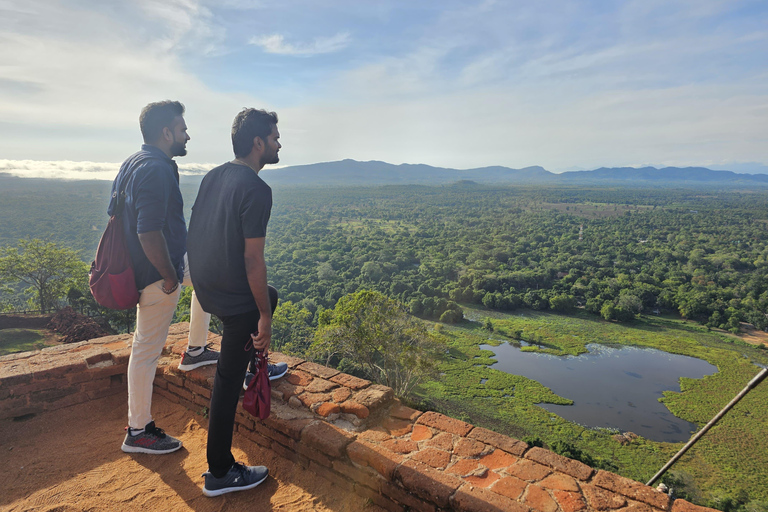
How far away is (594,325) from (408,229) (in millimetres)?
51641

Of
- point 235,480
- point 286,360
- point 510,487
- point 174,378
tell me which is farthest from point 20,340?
point 510,487

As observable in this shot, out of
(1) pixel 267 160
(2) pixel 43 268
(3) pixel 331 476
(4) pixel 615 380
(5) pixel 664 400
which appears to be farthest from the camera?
(4) pixel 615 380

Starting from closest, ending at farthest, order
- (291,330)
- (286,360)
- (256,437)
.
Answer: (256,437)
(286,360)
(291,330)

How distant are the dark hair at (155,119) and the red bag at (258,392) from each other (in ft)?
4.99

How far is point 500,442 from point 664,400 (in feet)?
79.6

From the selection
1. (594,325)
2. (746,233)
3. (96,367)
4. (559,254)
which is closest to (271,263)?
(594,325)

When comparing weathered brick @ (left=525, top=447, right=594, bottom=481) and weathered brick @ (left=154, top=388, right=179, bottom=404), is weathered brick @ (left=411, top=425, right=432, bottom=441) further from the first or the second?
weathered brick @ (left=154, top=388, right=179, bottom=404)

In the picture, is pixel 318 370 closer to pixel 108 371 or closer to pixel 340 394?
pixel 340 394

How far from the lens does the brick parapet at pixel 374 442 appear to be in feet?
7.16

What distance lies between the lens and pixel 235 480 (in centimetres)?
232

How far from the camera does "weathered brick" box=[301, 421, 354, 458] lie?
96.2 inches

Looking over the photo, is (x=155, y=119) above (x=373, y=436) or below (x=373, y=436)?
above

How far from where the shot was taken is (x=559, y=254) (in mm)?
53594

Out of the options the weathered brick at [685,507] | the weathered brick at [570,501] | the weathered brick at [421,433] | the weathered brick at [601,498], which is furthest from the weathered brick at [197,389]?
the weathered brick at [685,507]
